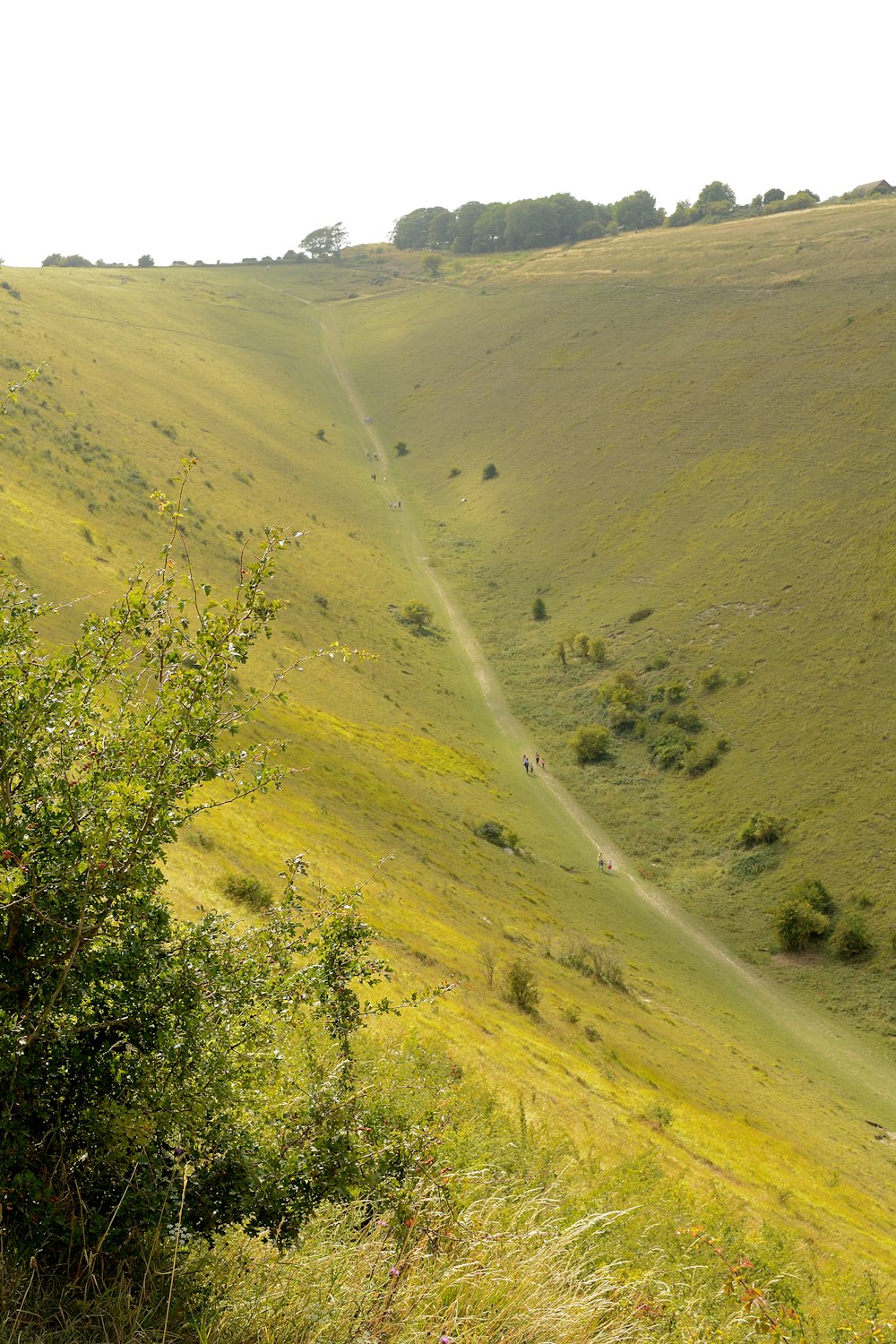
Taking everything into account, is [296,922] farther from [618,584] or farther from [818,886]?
[618,584]

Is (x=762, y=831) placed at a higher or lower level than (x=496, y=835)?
lower

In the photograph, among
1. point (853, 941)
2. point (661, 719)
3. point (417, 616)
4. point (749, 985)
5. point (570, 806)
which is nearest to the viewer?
point (749, 985)

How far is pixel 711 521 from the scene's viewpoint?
6988 centimetres

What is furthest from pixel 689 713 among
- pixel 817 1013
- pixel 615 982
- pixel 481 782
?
pixel 615 982

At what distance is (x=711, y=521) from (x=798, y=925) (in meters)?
41.1

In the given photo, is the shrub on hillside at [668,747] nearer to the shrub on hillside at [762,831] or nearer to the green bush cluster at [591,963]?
the shrub on hillside at [762,831]

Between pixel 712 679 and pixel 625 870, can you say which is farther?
pixel 712 679

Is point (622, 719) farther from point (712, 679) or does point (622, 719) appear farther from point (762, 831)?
point (762, 831)

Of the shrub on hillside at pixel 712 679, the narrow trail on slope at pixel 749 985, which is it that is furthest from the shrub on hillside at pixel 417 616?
the shrub on hillside at pixel 712 679

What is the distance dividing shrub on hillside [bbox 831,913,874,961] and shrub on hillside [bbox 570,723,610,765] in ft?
62.6

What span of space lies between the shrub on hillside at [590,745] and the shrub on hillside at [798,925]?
17.1 m

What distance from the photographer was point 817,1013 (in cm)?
3488

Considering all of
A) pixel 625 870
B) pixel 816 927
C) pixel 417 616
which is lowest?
pixel 816 927

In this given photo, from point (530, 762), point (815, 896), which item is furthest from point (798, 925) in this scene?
point (530, 762)
